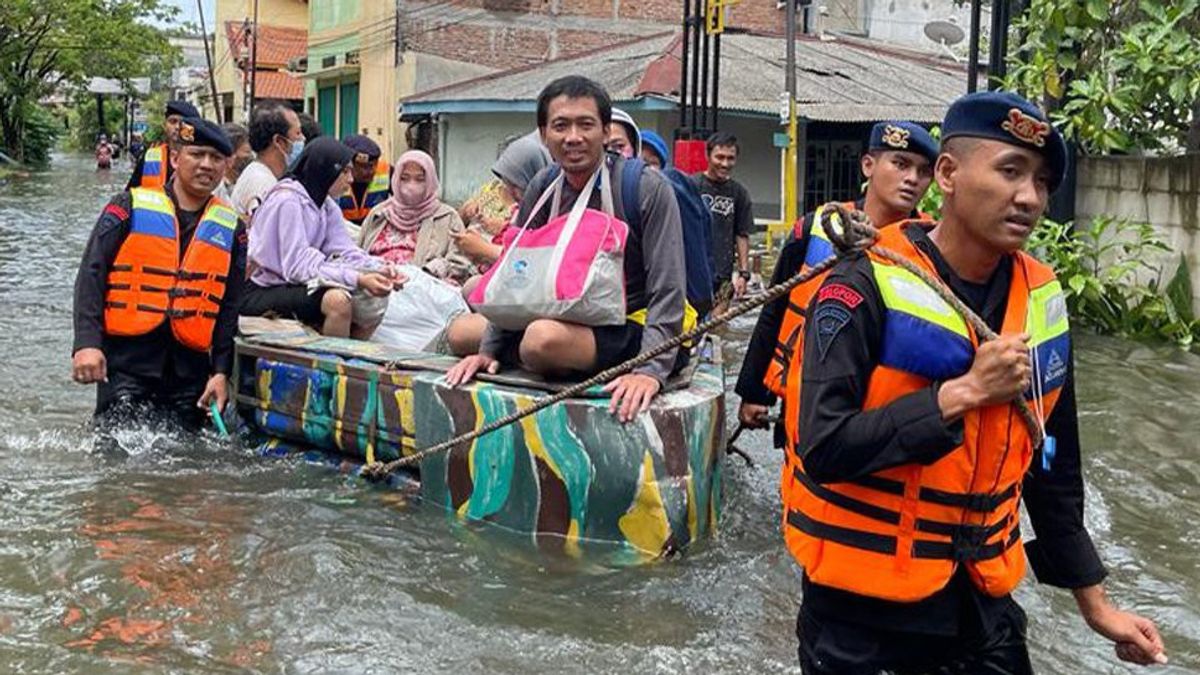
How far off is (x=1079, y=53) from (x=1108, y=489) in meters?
5.73

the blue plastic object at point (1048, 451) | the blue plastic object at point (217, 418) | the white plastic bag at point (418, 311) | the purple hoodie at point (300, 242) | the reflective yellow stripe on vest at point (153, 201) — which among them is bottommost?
the blue plastic object at point (217, 418)

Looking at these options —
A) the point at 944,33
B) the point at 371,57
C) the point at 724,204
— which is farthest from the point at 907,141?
Result: the point at 371,57

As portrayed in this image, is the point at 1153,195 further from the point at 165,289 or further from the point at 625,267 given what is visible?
the point at 165,289

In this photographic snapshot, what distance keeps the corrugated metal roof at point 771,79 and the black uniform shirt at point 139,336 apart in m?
16.7

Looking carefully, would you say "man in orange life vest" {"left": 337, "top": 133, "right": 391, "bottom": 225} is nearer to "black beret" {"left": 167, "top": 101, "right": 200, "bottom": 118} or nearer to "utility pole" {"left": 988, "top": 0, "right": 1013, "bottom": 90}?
"black beret" {"left": 167, "top": 101, "right": 200, "bottom": 118}

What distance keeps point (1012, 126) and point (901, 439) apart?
24.6 inches

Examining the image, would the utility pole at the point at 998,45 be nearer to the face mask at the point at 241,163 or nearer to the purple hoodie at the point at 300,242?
the face mask at the point at 241,163

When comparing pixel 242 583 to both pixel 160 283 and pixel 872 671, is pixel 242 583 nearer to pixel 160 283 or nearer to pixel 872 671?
pixel 160 283

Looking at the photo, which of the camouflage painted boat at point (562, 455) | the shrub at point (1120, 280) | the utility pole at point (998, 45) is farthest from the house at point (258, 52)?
the camouflage painted boat at point (562, 455)

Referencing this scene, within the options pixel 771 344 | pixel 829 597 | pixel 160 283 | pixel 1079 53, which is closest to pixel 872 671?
pixel 829 597

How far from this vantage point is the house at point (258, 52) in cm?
4812

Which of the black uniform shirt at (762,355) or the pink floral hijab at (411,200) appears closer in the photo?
the black uniform shirt at (762,355)

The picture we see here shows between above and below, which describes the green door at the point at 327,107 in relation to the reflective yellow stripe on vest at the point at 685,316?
above

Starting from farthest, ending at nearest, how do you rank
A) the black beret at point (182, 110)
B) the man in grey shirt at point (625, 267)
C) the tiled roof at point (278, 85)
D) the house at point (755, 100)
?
the tiled roof at point (278, 85) → the house at point (755, 100) → the black beret at point (182, 110) → the man in grey shirt at point (625, 267)
